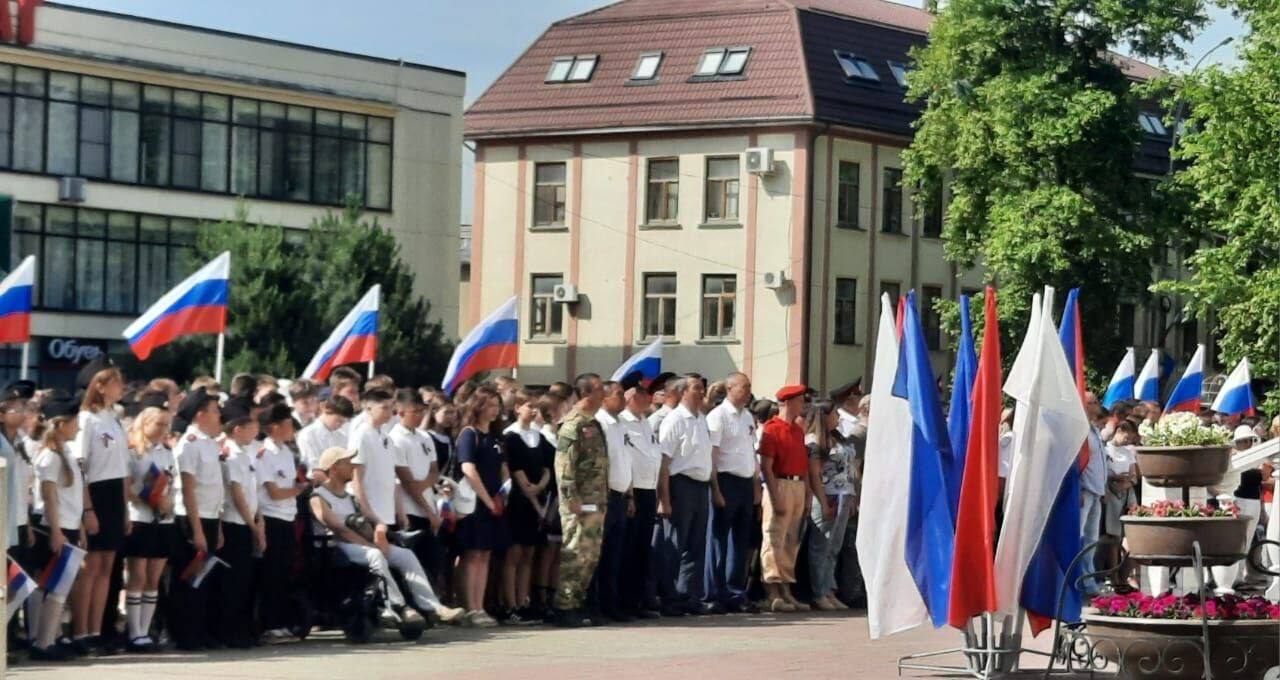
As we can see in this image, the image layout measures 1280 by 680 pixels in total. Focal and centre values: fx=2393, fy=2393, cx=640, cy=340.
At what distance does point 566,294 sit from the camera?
5944 cm

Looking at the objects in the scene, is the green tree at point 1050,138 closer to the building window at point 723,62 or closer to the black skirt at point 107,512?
the building window at point 723,62

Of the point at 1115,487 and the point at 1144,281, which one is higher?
the point at 1144,281

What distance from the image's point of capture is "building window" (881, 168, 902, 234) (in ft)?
194

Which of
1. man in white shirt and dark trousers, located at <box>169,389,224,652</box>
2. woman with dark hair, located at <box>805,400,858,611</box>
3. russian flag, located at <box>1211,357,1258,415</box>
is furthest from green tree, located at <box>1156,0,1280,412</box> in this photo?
man in white shirt and dark trousers, located at <box>169,389,224,652</box>

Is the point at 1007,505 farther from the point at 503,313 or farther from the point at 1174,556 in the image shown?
the point at 503,313

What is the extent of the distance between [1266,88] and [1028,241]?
8318 mm

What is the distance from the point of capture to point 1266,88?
3978cm

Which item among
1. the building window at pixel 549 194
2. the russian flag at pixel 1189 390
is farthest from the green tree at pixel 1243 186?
the building window at pixel 549 194

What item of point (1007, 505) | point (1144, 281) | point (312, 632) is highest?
point (1144, 281)

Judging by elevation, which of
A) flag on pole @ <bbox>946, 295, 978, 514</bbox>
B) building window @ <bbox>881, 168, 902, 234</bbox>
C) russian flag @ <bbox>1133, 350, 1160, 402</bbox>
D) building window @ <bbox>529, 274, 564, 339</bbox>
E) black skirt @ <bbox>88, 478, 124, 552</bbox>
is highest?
building window @ <bbox>881, 168, 902, 234</bbox>

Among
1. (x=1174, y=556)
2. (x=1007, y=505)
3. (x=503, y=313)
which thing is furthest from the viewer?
(x=503, y=313)

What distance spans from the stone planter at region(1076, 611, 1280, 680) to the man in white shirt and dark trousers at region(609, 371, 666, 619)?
6954 millimetres

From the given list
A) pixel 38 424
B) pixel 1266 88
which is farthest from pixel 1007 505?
pixel 1266 88

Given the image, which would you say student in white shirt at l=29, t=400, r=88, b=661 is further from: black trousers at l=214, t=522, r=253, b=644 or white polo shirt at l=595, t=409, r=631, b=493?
white polo shirt at l=595, t=409, r=631, b=493
